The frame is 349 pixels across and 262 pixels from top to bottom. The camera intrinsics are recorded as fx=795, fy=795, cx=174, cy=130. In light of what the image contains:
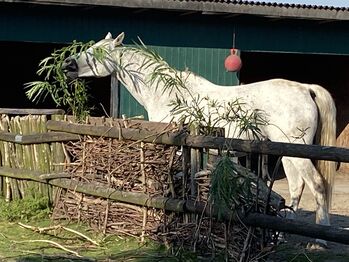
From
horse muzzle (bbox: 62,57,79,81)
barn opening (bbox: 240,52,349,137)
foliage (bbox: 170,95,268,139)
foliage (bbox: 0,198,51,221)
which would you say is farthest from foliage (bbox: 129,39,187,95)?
barn opening (bbox: 240,52,349,137)

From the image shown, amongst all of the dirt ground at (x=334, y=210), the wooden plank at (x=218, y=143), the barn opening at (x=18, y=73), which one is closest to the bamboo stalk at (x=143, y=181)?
the wooden plank at (x=218, y=143)

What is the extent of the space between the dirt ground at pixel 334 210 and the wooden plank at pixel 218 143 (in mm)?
1640

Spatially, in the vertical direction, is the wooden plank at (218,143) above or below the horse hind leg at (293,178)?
above

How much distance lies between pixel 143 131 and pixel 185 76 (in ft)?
3.63

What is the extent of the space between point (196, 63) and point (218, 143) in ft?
26.1

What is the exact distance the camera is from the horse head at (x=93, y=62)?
905 centimetres

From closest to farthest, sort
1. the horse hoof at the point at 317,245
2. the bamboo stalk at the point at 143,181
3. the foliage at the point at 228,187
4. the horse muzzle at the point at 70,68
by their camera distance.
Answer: the foliage at the point at 228,187, the bamboo stalk at the point at 143,181, the horse hoof at the point at 317,245, the horse muzzle at the point at 70,68

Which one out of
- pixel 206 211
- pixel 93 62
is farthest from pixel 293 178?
pixel 93 62

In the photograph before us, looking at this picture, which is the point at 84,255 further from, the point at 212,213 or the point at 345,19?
the point at 345,19

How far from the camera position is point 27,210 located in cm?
896

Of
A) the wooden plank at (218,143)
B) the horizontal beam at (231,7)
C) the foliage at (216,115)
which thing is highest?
the horizontal beam at (231,7)

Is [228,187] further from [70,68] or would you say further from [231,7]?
[231,7]

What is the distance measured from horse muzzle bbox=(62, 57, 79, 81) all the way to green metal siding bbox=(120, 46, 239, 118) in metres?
4.76

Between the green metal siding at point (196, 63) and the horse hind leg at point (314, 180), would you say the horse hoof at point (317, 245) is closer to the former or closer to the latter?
the horse hind leg at point (314, 180)
